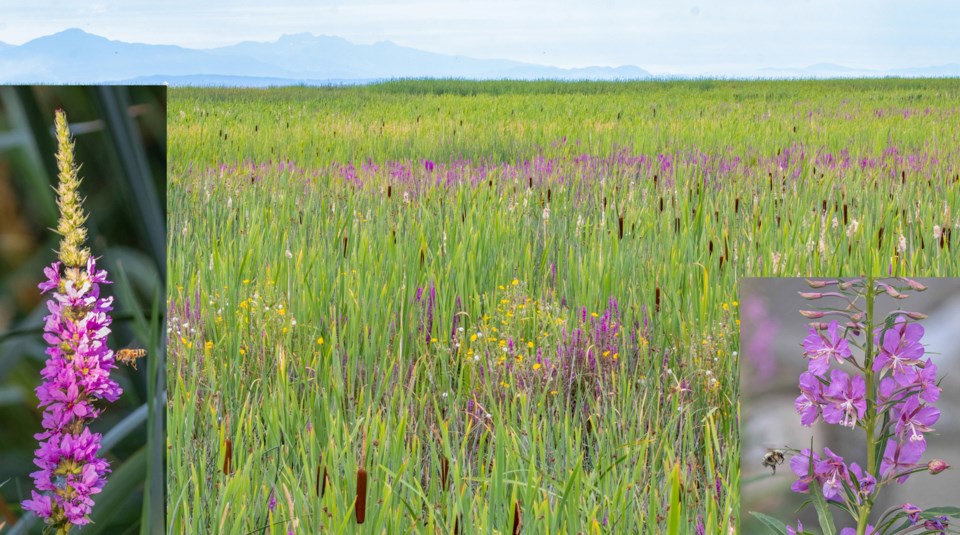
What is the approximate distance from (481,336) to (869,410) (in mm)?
2019

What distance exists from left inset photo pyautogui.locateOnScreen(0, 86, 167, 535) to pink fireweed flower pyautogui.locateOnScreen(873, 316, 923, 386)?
3.45ft

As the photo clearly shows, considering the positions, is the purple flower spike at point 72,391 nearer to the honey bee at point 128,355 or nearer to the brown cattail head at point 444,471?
the honey bee at point 128,355

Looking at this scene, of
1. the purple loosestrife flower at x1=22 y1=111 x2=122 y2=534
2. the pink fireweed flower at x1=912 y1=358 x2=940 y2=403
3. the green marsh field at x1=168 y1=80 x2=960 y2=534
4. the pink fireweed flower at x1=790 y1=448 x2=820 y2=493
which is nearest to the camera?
the purple loosestrife flower at x1=22 y1=111 x2=122 y2=534

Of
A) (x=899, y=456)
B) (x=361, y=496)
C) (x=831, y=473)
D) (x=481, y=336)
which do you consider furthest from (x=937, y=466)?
(x=481, y=336)

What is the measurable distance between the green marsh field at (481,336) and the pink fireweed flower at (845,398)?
0.37 meters

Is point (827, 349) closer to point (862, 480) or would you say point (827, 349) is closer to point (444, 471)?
point (862, 480)

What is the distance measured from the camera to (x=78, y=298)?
3.55 feet

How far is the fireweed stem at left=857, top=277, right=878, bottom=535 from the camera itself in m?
1.30

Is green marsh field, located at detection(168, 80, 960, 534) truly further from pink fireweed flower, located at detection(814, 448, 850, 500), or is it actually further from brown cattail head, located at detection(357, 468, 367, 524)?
pink fireweed flower, located at detection(814, 448, 850, 500)

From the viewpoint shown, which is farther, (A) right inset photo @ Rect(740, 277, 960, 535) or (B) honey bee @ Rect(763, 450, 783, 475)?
(B) honey bee @ Rect(763, 450, 783, 475)

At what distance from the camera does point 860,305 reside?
138 centimetres

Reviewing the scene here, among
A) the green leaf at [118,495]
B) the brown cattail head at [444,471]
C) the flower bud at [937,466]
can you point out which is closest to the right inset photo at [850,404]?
the flower bud at [937,466]

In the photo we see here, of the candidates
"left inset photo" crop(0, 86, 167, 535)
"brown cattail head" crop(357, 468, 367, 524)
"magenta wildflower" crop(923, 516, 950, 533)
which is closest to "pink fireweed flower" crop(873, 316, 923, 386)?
"magenta wildflower" crop(923, 516, 950, 533)

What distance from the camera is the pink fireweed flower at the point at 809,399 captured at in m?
1.37
